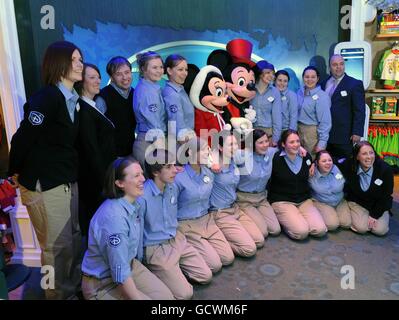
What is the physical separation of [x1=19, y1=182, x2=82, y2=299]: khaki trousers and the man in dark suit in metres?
2.40

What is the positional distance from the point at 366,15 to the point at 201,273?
323 cm

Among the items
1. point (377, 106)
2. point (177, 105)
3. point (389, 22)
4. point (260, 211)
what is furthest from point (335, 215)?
point (389, 22)

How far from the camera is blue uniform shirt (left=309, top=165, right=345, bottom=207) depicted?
295 cm

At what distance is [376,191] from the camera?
287cm

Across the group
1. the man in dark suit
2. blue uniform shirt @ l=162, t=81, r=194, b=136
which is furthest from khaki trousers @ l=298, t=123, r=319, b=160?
blue uniform shirt @ l=162, t=81, r=194, b=136

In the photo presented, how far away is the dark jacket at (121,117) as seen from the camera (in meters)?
2.48

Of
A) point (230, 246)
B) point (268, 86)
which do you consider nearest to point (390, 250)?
point (230, 246)

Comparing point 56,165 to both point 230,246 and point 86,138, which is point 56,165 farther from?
point 230,246

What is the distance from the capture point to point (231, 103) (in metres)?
3.03

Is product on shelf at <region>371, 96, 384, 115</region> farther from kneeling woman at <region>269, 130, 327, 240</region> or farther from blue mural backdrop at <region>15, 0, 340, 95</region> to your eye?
kneeling woman at <region>269, 130, 327, 240</region>

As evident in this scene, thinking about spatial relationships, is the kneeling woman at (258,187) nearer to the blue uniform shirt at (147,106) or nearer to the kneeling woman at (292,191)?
the kneeling woman at (292,191)

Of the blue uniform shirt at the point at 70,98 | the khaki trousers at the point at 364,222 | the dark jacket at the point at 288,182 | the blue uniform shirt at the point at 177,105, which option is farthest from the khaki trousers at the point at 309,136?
the blue uniform shirt at the point at 70,98

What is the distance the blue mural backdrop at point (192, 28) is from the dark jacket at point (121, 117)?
62 cm

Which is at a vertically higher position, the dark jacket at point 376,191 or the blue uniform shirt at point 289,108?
the blue uniform shirt at point 289,108
